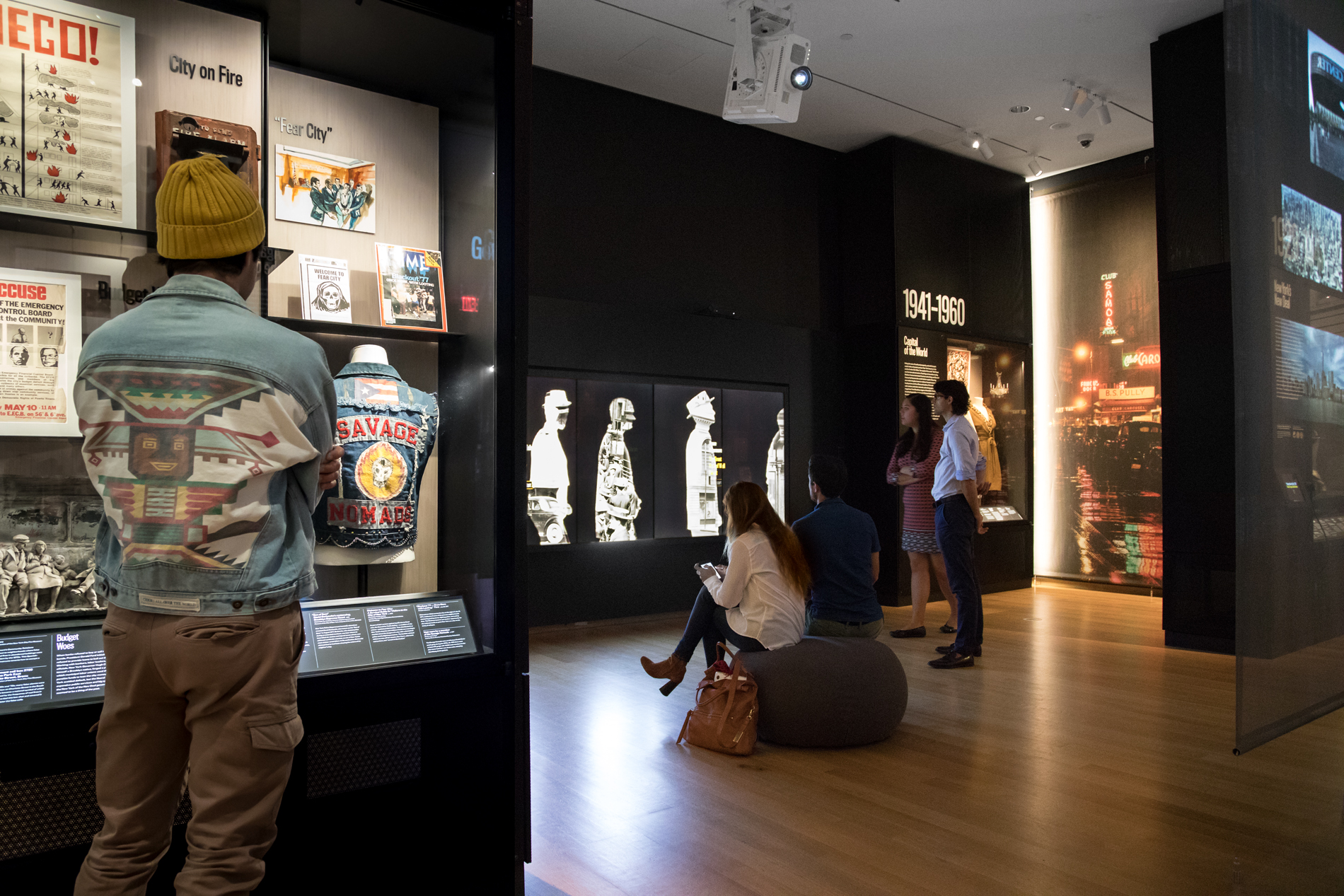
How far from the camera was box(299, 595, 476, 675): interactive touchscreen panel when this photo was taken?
205 cm

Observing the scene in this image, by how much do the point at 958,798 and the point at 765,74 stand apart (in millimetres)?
3932

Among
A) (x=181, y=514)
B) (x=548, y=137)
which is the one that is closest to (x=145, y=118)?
(x=181, y=514)

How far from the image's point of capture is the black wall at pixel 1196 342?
561cm

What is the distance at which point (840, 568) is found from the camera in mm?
3982

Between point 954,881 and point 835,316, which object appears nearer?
point 954,881

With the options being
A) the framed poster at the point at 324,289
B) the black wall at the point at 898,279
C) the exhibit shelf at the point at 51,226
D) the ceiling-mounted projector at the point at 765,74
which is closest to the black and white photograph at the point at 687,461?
the black wall at the point at 898,279

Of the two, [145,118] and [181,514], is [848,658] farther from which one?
[145,118]

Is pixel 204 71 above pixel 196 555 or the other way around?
above

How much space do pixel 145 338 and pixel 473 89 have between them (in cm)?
118

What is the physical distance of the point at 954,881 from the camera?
2.39 metres

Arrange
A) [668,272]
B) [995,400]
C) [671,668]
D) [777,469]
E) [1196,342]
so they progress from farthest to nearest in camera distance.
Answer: [995,400] < [777,469] < [668,272] < [1196,342] < [671,668]

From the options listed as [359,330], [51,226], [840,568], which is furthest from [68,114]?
[840,568]

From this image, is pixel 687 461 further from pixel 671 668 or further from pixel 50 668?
pixel 50 668

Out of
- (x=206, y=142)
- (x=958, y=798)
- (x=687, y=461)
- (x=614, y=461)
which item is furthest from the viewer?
(x=687, y=461)
